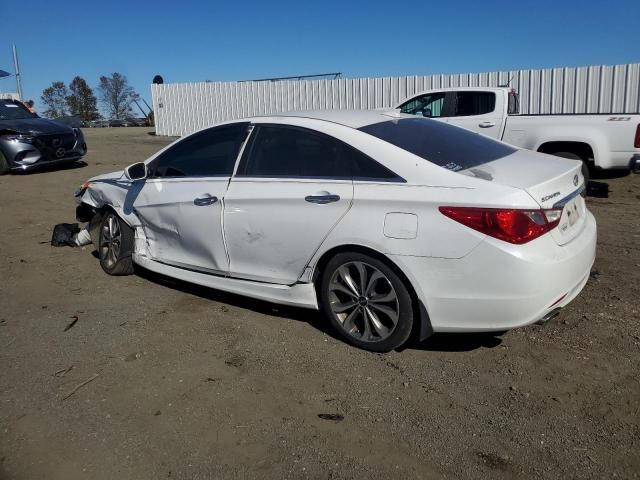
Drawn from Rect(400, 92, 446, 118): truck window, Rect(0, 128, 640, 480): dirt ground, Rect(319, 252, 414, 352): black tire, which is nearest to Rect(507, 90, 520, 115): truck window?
Rect(400, 92, 446, 118): truck window

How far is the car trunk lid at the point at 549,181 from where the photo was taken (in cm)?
351

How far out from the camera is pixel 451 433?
3094 mm

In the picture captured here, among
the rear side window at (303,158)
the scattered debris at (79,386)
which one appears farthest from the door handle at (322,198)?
the scattered debris at (79,386)

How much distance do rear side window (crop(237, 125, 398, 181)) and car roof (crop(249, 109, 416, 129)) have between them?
13 cm

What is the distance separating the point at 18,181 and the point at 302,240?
9980 millimetres

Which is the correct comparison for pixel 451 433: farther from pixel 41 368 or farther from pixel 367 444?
pixel 41 368

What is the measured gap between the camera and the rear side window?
3.93 metres

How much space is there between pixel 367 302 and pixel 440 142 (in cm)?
126

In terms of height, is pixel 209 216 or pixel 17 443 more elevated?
pixel 209 216

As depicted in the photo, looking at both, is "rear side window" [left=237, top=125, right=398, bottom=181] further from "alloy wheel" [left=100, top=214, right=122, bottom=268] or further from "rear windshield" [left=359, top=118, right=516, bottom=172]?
"alloy wheel" [left=100, top=214, right=122, bottom=268]

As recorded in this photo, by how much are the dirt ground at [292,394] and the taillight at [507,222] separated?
91cm

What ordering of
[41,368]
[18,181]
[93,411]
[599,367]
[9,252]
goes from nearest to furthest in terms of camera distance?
[93,411] → [599,367] → [41,368] → [9,252] → [18,181]

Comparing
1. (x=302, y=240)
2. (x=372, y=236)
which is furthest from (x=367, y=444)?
(x=302, y=240)

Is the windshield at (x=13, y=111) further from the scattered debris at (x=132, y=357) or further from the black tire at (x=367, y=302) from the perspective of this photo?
the black tire at (x=367, y=302)
